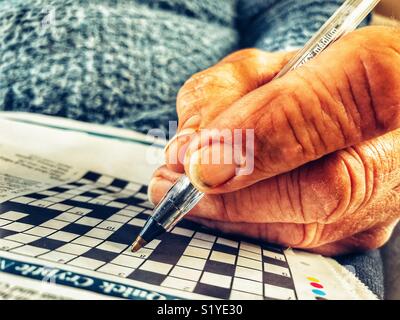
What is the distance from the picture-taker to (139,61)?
76 centimetres

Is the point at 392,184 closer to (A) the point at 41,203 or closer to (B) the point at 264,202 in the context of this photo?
(B) the point at 264,202

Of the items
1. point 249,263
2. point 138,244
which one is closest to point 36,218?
point 138,244

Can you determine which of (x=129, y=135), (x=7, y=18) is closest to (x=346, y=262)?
(x=129, y=135)

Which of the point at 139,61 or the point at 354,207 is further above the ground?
the point at 139,61

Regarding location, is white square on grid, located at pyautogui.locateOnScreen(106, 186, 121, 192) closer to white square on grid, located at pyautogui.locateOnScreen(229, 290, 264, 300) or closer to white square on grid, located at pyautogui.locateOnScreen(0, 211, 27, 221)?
white square on grid, located at pyautogui.locateOnScreen(0, 211, 27, 221)

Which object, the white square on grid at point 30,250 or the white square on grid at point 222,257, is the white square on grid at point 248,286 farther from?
the white square on grid at point 30,250

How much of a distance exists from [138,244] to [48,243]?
89mm

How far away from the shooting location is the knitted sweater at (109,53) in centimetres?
69

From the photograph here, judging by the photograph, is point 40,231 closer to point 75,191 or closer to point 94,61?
point 75,191

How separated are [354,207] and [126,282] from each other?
10.8 inches

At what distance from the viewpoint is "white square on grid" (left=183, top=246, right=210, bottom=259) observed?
0.42m

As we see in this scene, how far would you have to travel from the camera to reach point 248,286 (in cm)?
36

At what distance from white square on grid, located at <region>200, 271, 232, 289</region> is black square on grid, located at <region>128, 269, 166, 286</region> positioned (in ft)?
0.13

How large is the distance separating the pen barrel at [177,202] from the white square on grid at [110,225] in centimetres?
6
